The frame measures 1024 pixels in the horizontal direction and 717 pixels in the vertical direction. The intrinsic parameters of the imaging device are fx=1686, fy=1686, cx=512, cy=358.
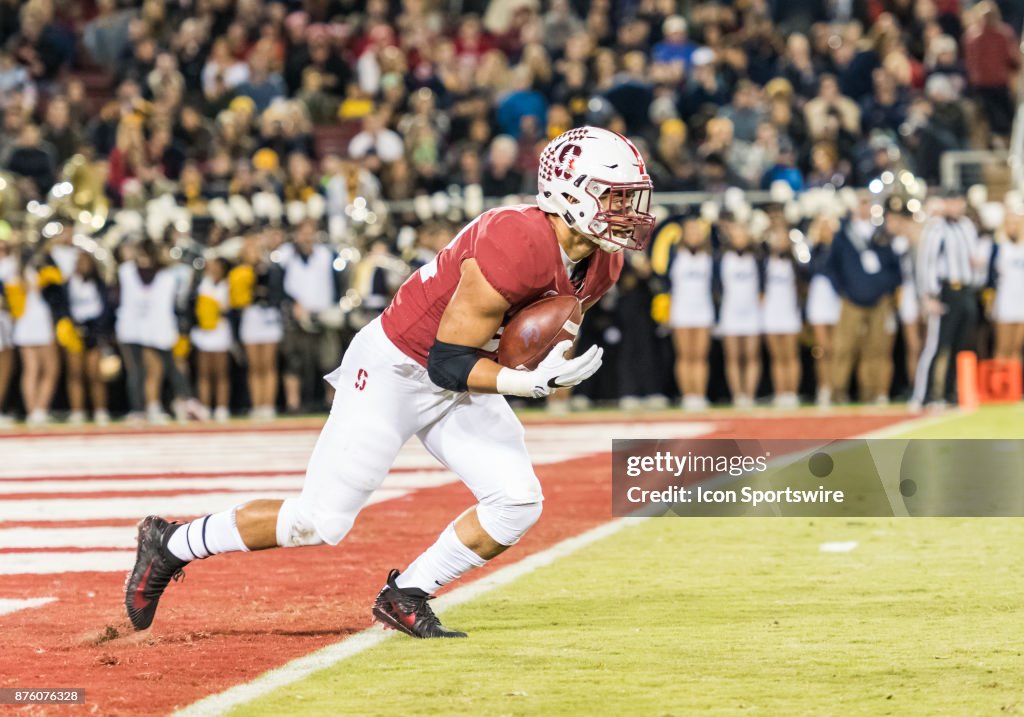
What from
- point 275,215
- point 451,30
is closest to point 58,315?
point 275,215

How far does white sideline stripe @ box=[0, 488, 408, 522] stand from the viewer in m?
8.23

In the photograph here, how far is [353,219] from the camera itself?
1588 centimetres

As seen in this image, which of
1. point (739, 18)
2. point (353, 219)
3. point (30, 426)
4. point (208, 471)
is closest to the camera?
point (208, 471)

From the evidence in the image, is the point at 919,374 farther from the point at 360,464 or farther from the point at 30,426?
the point at 360,464

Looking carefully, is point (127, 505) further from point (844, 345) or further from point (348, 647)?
point (844, 345)

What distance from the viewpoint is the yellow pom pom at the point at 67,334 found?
1501 centimetres

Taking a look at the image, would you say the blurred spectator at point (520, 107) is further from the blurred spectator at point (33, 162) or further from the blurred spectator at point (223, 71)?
the blurred spectator at point (33, 162)

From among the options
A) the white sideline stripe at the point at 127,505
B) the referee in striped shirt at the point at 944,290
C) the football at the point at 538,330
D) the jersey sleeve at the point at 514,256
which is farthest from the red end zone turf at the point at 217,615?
the referee in striped shirt at the point at 944,290

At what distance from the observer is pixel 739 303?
48.6ft

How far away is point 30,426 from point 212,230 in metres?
2.42

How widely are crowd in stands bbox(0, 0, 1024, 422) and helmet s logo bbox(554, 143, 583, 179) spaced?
983cm

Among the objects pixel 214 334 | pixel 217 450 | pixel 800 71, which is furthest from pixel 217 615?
pixel 800 71

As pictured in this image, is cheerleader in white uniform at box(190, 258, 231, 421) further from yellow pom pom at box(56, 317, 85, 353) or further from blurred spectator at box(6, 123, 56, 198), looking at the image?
blurred spectator at box(6, 123, 56, 198)

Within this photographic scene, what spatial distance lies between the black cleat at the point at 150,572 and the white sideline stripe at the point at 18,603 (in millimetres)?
595
